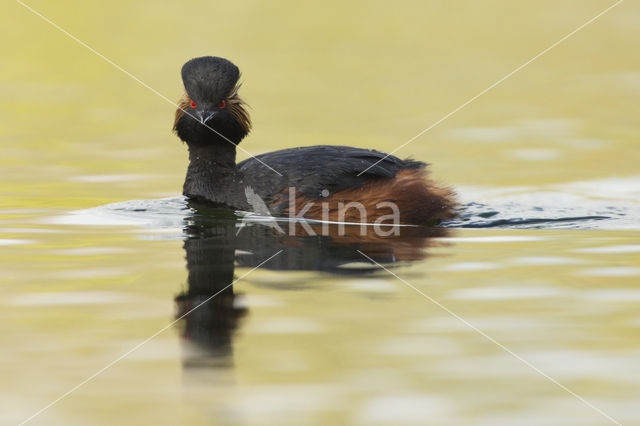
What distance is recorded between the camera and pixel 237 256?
7.75m

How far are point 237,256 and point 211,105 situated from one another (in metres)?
2.85

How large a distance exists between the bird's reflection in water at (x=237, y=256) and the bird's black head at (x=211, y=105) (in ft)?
3.08

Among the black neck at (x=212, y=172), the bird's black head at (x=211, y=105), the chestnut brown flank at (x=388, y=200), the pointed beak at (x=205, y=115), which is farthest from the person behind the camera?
the black neck at (x=212, y=172)

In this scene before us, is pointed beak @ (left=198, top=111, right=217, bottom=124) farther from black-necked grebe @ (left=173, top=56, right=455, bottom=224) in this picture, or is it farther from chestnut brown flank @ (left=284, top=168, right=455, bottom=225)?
chestnut brown flank @ (left=284, top=168, right=455, bottom=225)

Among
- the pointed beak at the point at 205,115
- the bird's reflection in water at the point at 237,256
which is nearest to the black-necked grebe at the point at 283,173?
the pointed beak at the point at 205,115

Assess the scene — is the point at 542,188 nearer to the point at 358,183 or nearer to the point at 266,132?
the point at 358,183

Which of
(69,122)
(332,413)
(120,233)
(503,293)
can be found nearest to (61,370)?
(332,413)

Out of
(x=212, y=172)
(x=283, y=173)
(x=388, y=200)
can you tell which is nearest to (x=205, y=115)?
(x=212, y=172)

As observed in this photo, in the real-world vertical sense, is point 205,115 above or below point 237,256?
above

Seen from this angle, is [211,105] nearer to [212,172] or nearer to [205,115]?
[205,115]

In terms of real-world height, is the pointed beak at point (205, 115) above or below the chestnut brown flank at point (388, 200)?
above

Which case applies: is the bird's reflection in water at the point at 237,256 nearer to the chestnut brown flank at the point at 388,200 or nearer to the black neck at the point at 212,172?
the chestnut brown flank at the point at 388,200

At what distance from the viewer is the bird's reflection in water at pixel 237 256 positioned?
18.9 ft

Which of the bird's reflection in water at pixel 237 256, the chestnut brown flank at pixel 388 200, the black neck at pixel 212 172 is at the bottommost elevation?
the bird's reflection in water at pixel 237 256
